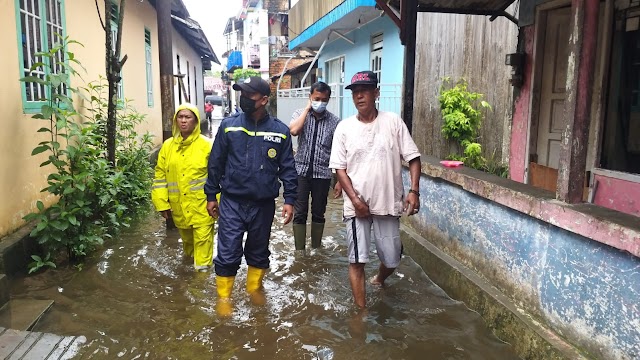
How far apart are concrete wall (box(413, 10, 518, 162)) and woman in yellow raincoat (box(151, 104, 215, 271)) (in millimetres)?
4336

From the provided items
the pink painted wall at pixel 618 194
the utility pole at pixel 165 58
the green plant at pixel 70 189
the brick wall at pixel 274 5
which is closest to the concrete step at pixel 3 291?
the green plant at pixel 70 189

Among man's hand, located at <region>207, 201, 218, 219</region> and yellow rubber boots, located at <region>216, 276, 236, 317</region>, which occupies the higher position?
man's hand, located at <region>207, 201, 218, 219</region>

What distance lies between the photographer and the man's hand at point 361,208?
367cm

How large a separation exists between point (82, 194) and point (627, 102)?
508 centimetres

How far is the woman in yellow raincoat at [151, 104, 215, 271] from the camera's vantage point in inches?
173

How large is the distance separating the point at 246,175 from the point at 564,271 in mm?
2207

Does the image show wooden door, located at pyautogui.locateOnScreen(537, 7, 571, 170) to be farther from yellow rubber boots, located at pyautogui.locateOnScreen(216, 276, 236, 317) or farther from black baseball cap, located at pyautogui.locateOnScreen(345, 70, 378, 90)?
yellow rubber boots, located at pyautogui.locateOnScreen(216, 276, 236, 317)

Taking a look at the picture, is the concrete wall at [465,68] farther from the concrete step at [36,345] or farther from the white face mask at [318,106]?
the concrete step at [36,345]

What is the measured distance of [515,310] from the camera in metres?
3.38

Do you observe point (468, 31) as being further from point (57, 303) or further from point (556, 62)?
point (57, 303)

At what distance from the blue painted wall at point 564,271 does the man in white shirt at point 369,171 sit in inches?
25.2

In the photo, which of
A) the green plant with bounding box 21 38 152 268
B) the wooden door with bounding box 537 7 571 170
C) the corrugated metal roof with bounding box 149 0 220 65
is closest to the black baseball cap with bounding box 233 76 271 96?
the green plant with bounding box 21 38 152 268

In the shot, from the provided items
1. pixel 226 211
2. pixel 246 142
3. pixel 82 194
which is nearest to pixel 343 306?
pixel 226 211

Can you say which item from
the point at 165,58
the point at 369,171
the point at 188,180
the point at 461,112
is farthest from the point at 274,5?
the point at 369,171
